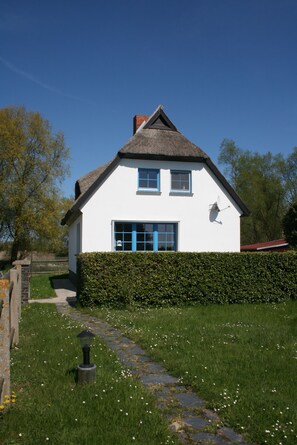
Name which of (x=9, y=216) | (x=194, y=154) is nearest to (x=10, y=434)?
(x=194, y=154)

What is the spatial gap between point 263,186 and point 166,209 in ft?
103

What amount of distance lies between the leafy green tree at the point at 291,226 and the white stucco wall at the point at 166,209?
6.98m

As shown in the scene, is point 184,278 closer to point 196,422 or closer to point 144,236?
point 144,236

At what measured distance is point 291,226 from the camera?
82.5ft

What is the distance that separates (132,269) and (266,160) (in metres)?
38.5

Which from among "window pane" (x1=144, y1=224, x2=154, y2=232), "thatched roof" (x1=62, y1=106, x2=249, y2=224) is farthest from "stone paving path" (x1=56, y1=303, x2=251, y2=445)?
"thatched roof" (x1=62, y1=106, x2=249, y2=224)

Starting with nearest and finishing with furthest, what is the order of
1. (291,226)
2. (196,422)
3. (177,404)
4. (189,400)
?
(196,422) → (177,404) → (189,400) → (291,226)

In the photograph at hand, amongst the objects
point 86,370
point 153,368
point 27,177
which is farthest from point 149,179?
point 27,177

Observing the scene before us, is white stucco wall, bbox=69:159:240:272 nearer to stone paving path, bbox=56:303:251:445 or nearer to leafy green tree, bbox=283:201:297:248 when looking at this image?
leafy green tree, bbox=283:201:297:248

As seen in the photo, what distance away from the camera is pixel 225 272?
14.5m

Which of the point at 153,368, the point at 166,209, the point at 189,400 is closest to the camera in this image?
the point at 189,400

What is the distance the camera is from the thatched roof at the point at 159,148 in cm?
1791

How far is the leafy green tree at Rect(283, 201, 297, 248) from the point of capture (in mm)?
24859

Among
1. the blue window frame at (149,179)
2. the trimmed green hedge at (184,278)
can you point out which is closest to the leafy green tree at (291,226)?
the trimmed green hedge at (184,278)
